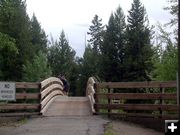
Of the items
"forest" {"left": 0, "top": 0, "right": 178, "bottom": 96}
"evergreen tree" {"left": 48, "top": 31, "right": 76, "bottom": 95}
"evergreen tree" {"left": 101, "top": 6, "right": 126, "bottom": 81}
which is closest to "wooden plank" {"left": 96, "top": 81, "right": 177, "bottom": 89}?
"forest" {"left": 0, "top": 0, "right": 178, "bottom": 96}

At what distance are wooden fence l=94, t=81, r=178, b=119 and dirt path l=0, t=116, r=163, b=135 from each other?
27.0 inches

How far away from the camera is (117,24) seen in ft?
275

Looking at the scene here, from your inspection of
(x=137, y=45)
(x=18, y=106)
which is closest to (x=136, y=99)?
(x=18, y=106)

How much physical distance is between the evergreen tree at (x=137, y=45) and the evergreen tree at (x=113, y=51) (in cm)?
217

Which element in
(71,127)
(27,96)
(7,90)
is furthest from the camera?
(27,96)

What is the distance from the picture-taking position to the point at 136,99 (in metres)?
17.8

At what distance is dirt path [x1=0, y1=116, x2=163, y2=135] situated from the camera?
14023mm

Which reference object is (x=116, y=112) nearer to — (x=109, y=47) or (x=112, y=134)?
(x=112, y=134)

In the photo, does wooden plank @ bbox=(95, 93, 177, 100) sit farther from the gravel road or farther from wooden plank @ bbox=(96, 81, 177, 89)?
the gravel road

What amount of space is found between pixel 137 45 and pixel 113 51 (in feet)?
18.9

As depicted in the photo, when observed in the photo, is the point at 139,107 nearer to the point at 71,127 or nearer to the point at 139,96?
the point at 139,96

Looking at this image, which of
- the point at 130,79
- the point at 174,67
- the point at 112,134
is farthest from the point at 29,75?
the point at 112,134

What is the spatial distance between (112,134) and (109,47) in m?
66.3

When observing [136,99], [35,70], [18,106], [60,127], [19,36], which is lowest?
[60,127]
